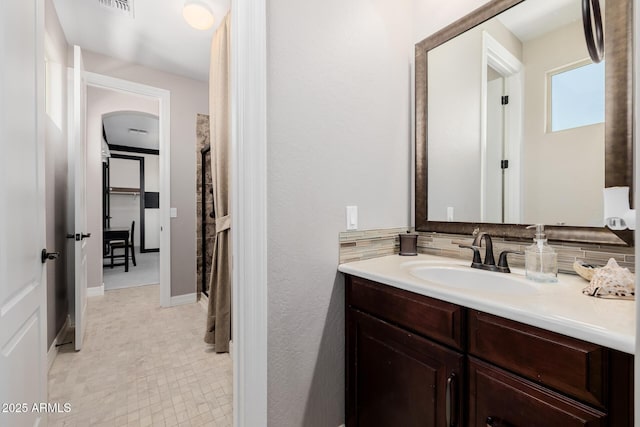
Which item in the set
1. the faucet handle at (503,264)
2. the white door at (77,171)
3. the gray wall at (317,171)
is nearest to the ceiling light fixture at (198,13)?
the white door at (77,171)

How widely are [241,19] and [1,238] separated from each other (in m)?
1.07

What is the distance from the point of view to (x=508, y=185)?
128cm

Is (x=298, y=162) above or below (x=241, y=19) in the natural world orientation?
below

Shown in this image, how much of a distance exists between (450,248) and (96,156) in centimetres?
425

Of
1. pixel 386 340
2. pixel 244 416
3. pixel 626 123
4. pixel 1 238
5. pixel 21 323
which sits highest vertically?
pixel 626 123

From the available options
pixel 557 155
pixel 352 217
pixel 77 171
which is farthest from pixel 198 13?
pixel 557 155

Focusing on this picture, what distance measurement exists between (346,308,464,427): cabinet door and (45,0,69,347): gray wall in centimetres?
221

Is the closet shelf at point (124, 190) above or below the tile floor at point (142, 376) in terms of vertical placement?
above

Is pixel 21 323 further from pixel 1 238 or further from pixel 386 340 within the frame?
pixel 386 340

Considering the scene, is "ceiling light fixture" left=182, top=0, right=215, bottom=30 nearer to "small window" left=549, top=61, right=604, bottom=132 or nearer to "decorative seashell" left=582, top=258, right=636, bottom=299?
"small window" left=549, top=61, right=604, bottom=132

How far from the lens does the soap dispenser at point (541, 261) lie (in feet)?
3.28

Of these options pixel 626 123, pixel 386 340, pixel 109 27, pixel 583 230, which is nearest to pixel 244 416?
pixel 386 340

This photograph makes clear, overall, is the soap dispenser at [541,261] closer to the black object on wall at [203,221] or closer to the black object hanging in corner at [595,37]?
the black object hanging in corner at [595,37]

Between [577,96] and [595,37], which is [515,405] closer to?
[577,96]
